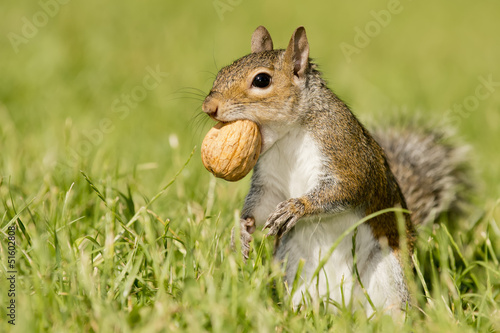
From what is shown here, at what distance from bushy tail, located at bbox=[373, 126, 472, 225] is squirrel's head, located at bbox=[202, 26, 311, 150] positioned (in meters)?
0.81

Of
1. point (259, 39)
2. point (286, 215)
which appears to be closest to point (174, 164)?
point (259, 39)

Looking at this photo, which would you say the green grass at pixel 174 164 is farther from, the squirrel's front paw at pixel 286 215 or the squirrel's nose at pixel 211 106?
the squirrel's nose at pixel 211 106

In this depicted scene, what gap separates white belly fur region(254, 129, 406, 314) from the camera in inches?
84.3

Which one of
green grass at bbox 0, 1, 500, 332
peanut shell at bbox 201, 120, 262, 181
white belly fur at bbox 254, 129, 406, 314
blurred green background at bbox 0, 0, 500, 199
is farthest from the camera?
blurred green background at bbox 0, 0, 500, 199

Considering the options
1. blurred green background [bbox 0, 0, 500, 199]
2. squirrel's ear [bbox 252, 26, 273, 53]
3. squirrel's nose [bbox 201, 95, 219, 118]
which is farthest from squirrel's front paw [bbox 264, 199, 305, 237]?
blurred green background [bbox 0, 0, 500, 199]

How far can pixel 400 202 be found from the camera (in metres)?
2.39

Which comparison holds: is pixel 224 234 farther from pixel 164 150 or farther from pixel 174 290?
pixel 164 150

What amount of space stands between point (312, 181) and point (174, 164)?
1.02m

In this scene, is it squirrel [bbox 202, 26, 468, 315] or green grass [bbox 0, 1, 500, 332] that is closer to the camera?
green grass [bbox 0, 1, 500, 332]

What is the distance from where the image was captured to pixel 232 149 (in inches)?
80.2

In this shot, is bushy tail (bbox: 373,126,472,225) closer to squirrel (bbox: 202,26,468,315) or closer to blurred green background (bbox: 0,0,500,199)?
blurred green background (bbox: 0,0,500,199)

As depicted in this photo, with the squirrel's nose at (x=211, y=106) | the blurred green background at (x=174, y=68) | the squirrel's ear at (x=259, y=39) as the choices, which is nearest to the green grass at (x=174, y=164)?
the blurred green background at (x=174, y=68)

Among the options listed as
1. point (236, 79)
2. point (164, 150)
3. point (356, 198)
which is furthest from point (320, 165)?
point (164, 150)

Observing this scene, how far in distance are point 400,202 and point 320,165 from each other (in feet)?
1.43
